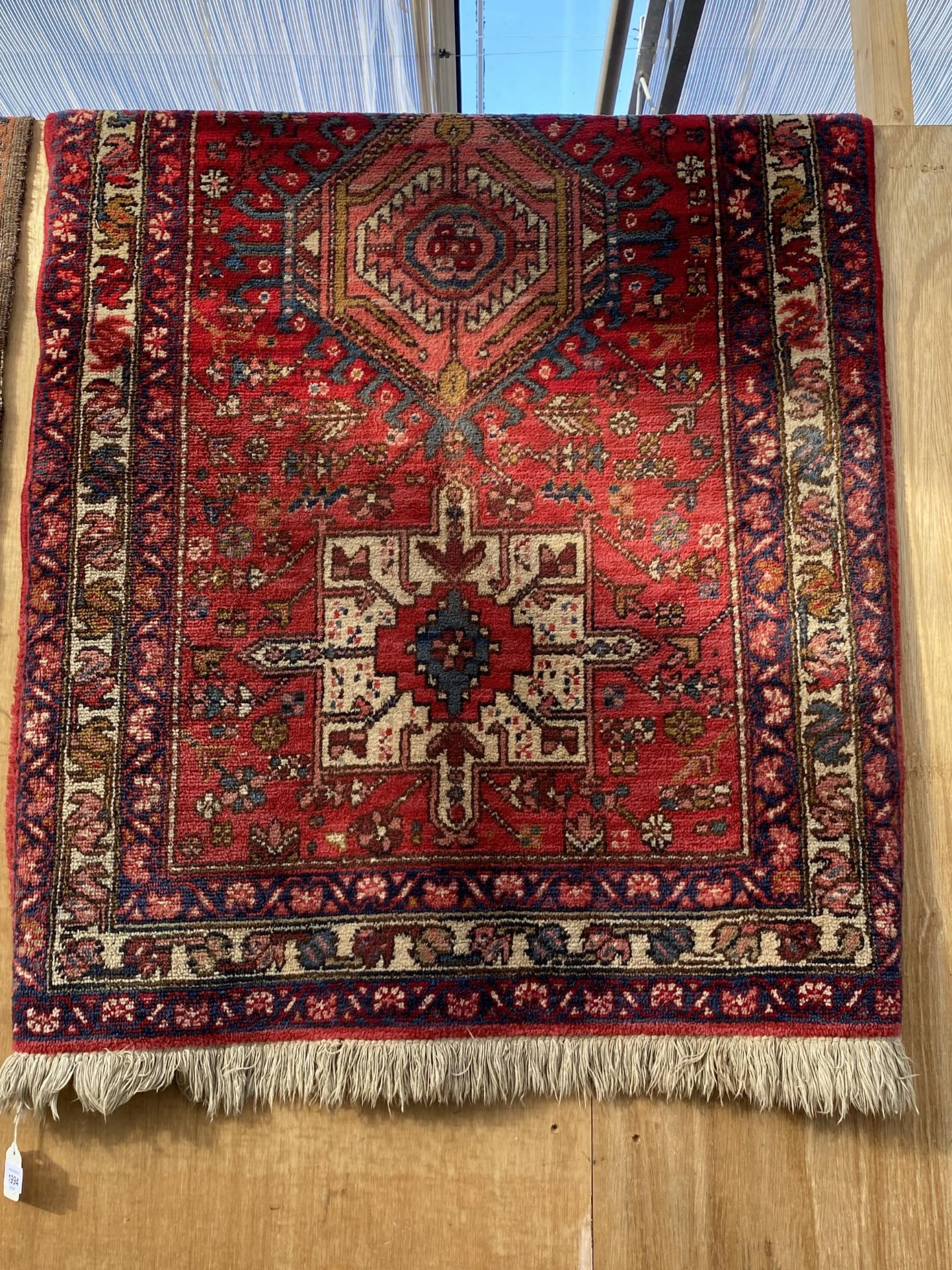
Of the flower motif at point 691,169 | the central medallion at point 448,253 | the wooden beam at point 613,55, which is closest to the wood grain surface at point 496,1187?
the central medallion at point 448,253

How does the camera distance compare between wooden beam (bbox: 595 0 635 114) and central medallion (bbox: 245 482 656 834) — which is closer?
central medallion (bbox: 245 482 656 834)

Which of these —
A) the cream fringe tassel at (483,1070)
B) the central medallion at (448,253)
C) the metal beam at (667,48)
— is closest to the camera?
the cream fringe tassel at (483,1070)

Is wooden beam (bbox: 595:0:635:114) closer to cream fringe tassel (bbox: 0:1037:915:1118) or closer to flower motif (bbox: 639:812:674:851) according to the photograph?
flower motif (bbox: 639:812:674:851)

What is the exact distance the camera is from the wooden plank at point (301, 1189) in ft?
3.40

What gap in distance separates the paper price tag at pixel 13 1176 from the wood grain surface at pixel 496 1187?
0.05ft

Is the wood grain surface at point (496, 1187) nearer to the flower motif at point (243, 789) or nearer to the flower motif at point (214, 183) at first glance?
the flower motif at point (243, 789)

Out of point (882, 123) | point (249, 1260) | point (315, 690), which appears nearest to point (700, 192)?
point (882, 123)

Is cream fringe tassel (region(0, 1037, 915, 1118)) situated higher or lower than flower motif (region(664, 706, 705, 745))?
lower

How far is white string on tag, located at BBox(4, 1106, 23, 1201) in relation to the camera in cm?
103

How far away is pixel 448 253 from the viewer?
1.13m

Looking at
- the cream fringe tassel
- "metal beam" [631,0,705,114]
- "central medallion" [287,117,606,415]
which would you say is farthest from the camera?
"metal beam" [631,0,705,114]

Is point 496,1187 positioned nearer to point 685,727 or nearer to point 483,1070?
point 483,1070

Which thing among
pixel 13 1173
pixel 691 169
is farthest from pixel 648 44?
pixel 13 1173

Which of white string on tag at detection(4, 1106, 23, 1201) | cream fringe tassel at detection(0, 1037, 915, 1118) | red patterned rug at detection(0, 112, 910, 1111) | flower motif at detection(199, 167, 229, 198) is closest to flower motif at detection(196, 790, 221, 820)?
red patterned rug at detection(0, 112, 910, 1111)
